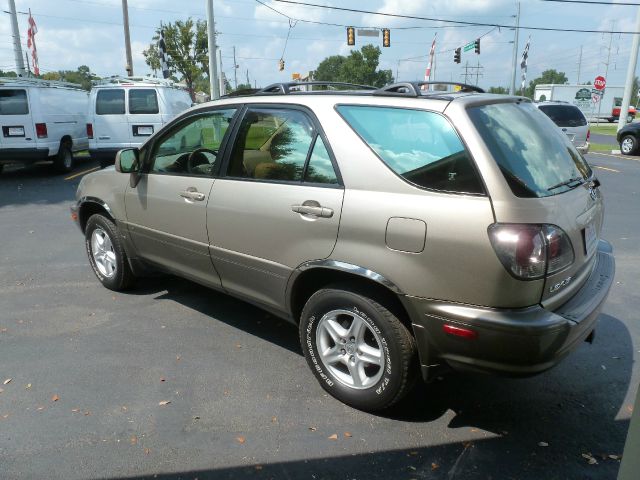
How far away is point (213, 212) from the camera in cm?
361

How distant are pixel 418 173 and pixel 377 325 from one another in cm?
84

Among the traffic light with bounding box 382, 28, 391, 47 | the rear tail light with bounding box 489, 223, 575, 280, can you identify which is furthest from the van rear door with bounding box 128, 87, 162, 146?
the traffic light with bounding box 382, 28, 391, 47

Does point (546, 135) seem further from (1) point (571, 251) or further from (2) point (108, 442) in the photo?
(2) point (108, 442)

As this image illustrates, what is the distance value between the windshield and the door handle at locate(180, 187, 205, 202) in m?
1.94

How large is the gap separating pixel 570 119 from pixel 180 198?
43.4 ft

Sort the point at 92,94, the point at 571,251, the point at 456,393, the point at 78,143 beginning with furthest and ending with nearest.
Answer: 1. the point at 78,143
2. the point at 92,94
3. the point at 456,393
4. the point at 571,251

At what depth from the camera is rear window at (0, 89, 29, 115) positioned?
11.3 meters

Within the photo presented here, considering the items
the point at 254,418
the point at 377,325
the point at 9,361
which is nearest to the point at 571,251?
the point at 377,325

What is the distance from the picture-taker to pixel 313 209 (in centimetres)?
298

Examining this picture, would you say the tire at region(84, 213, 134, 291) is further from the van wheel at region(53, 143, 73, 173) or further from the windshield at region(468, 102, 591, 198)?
the van wheel at region(53, 143, 73, 173)

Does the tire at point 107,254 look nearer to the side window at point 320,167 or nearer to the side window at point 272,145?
the side window at point 272,145

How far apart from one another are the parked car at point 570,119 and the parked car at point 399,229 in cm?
1180

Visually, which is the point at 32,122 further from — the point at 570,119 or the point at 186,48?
the point at 186,48

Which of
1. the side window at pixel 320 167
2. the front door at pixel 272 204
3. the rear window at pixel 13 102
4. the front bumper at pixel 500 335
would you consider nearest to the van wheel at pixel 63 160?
the rear window at pixel 13 102
